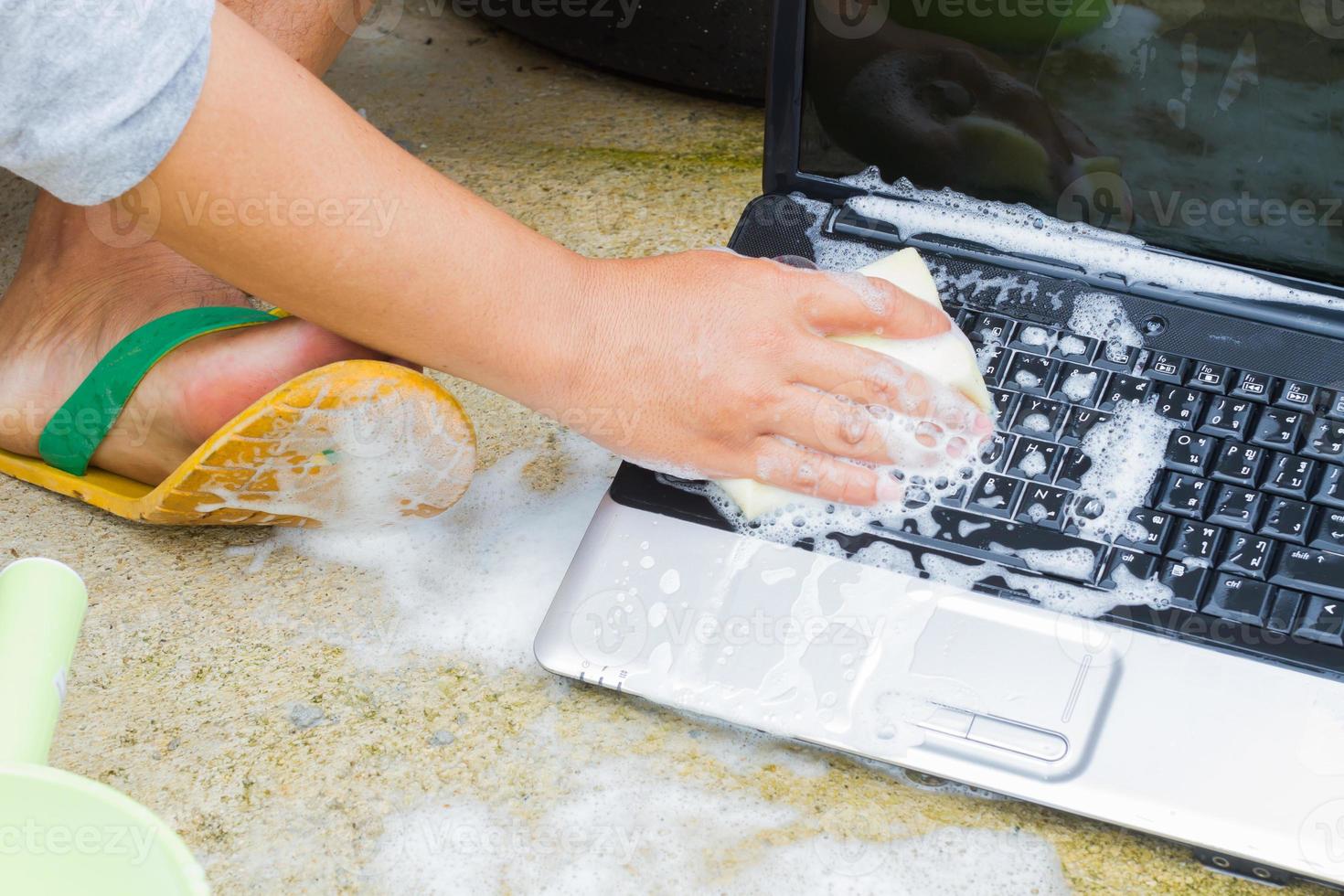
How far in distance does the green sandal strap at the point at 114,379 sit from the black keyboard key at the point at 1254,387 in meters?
0.53

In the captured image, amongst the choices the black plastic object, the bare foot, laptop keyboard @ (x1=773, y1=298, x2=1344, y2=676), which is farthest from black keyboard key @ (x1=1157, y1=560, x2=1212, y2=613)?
the black plastic object

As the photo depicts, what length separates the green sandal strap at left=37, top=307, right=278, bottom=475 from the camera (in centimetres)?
65

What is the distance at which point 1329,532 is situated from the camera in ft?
1.73

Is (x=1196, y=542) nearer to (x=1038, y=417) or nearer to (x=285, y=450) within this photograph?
(x=1038, y=417)

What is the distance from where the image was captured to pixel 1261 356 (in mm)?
592

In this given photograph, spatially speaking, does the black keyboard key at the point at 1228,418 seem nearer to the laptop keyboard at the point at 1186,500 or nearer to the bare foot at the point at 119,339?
the laptop keyboard at the point at 1186,500

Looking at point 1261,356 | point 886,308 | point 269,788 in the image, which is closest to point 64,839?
point 269,788

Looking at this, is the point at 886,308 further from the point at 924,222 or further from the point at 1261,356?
the point at 1261,356

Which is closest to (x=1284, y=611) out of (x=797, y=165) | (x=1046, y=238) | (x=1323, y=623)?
(x=1323, y=623)

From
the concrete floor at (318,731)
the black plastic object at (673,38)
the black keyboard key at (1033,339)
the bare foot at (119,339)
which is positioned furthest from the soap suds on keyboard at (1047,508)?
the black plastic object at (673,38)

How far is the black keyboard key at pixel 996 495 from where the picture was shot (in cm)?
56

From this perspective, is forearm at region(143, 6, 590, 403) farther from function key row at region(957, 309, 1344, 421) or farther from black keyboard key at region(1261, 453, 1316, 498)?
black keyboard key at region(1261, 453, 1316, 498)

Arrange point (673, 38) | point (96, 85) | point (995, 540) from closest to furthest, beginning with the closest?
point (96, 85)
point (995, 540)
point (673, 38)

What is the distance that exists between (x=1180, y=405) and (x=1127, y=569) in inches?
4.1
